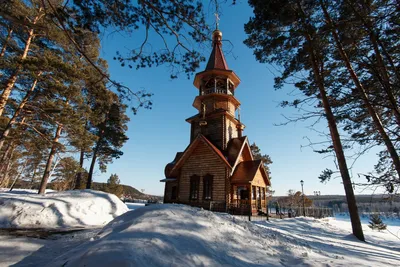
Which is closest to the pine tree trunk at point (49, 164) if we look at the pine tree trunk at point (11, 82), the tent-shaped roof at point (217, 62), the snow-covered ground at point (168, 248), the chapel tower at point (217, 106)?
the pine tree trunk at point (11, 82)

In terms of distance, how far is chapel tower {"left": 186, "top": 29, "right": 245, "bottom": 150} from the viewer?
706 inches

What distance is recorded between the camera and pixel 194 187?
16281 mm

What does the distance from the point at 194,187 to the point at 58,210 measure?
31.3ft

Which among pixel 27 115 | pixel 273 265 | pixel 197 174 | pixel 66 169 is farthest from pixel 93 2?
pixel 66 169

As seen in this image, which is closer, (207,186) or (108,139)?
(207,186)

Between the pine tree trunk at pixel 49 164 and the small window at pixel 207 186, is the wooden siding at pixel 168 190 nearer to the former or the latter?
the small window at pixel 207 186

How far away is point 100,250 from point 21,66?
1217 cm

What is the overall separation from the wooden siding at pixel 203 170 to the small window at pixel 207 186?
25 cm

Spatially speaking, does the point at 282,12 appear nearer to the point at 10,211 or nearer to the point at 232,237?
the point at 232,237

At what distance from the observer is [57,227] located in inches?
320

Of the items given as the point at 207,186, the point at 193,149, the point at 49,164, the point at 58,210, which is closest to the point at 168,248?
the point at 58,210

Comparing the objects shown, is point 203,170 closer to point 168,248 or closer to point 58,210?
point 58,210

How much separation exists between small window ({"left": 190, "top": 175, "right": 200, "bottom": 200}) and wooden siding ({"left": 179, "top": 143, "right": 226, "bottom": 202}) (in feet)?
0.89

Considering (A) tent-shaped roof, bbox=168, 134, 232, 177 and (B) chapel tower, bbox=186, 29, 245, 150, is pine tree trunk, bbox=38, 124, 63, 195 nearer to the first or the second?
(A) tent-shaped roof, bbox=168, 134, 232, 177
